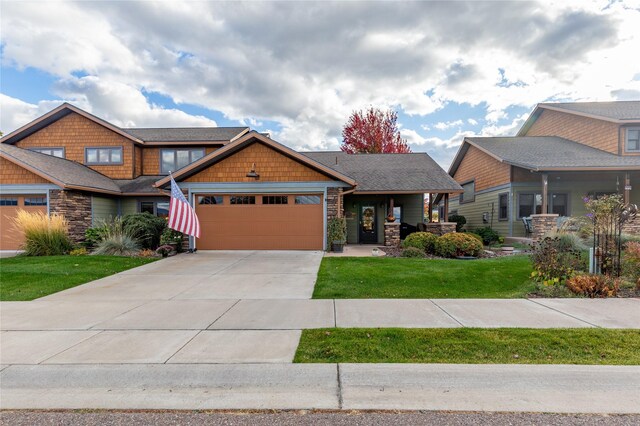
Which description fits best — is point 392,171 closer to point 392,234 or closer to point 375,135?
point 392,234

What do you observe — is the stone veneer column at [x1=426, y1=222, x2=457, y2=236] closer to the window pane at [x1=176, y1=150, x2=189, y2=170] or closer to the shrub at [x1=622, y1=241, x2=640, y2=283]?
the shrub at [x1=622, y1=241, x2=640, y2=283]

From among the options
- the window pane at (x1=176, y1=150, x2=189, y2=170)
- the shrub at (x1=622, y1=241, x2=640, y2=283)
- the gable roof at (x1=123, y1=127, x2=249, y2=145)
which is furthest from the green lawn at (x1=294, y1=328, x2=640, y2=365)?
the window pane at (x1=176, y1=150, x2=189, y2=170)

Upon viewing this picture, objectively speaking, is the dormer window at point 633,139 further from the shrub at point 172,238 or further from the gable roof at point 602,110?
the shrub at point 172,238

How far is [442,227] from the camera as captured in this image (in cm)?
1465

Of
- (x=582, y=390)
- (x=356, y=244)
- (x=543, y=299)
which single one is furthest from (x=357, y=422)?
(x=356, y=244)

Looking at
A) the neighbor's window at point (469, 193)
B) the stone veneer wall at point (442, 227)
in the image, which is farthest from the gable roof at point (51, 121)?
the neighbor's window at point (469, 193)

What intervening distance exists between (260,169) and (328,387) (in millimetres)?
11024

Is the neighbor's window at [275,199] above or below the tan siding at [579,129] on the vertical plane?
below

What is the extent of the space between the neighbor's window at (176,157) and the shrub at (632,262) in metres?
17.8

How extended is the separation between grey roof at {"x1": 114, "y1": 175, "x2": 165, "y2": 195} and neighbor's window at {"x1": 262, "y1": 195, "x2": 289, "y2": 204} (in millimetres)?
6071

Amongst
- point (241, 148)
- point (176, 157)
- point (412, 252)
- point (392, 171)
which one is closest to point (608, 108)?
point (392, 171)

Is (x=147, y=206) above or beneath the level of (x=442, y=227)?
above

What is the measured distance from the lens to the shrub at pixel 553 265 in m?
7.22

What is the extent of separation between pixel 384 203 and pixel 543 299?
10.6 metres
